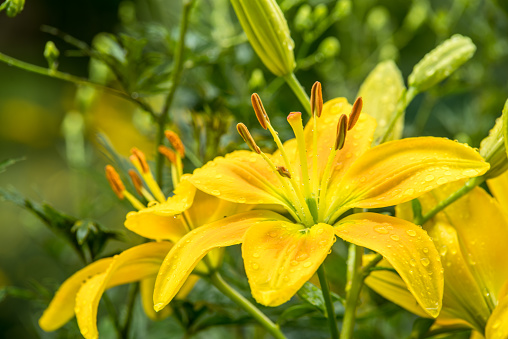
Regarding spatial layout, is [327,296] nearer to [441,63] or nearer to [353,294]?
[353,294]

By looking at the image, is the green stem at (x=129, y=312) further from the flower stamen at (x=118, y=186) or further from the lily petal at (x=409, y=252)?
the lily petal at (x=409, y=252)

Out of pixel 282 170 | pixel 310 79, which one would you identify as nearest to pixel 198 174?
pixel 282 170

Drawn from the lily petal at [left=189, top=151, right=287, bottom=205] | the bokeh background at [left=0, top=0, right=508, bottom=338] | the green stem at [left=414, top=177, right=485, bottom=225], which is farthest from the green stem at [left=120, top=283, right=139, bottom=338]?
the green stem at [left=414, top=177, right=485, bottom=225]

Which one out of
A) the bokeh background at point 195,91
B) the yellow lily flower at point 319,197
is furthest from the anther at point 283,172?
the bokeh background at point 195,91

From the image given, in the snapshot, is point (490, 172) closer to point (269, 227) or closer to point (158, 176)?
point (269, 227)

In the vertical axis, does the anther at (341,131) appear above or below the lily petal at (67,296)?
above

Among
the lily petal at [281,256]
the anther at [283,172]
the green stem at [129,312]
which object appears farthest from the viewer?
the green stem at [129,312]

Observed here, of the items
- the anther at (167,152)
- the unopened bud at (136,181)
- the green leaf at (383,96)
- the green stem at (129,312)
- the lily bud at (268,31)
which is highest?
the lily bud at (268,31)

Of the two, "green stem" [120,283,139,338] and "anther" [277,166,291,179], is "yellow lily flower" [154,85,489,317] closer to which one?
"anther" [277,166,291,179]
